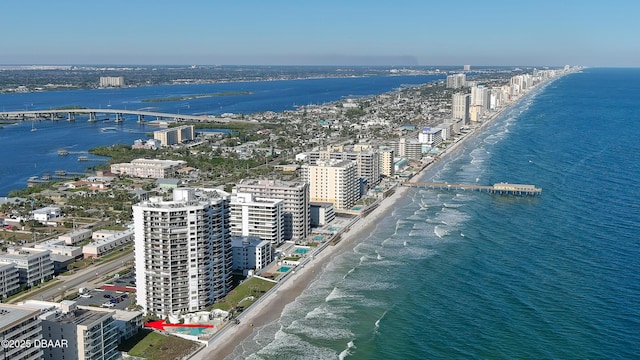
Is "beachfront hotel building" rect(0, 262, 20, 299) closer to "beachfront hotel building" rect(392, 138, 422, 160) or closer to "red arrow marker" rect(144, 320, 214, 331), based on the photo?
"red arrow marker" rect(144, 320, 214, 331)

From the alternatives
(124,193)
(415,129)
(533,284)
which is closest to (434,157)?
(415,129)

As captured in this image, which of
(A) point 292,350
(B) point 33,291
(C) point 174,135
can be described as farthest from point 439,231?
(C) point 174,135

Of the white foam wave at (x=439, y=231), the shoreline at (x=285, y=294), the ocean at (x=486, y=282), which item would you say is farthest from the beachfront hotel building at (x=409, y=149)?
the white foam wave at (x=439, y=231)

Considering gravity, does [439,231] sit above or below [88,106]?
below

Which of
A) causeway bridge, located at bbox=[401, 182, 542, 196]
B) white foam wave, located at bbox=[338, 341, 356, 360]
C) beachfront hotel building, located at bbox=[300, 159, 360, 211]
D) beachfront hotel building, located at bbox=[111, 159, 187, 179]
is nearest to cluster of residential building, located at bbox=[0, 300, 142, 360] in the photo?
white foam wave, located at bbox=[338, 341, 356, 360]

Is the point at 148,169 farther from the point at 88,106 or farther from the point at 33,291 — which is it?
the point at 88,106

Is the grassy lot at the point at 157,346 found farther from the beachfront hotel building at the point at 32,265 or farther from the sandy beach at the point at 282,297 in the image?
the beachfront hotel building at the point at 32,265
